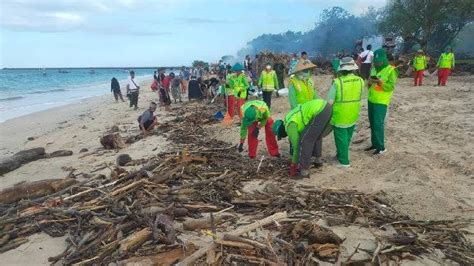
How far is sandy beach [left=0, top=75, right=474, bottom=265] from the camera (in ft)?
17.0

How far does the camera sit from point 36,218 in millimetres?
5137

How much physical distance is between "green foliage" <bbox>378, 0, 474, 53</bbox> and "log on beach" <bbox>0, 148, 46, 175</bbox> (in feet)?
89.9

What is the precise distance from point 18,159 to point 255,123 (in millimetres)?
5747

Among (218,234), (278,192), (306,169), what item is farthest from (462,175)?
(218,234)

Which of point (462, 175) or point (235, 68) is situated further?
point (235, 68)

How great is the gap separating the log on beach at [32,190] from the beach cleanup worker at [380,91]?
536 cm

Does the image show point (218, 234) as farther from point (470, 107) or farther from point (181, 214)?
point (470, 107)

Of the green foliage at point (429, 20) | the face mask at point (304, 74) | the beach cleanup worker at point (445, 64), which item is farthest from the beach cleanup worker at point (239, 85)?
the green foliage at point (429, 20)

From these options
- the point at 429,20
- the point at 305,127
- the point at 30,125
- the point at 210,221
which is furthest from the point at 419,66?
the point at 429,20

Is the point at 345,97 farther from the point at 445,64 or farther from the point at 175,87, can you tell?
the point at 175,87

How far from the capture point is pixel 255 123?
290 inches

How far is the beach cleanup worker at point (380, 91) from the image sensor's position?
23.6 ft

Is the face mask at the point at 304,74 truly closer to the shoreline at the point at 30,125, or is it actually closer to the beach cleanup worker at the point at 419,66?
the shoreline at the point at 30,125

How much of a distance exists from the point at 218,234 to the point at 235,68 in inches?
316
